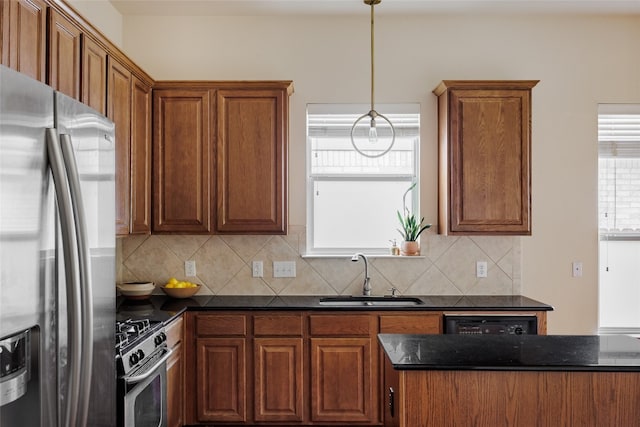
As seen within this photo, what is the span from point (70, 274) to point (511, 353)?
5.08 ft

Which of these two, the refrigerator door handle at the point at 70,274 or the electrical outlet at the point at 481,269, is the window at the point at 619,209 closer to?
the electrical outlet at the point at 481,269

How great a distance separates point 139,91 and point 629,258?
12.4 ft

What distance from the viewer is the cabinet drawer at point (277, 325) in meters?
3.31

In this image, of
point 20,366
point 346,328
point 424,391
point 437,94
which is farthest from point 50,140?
point 437,94

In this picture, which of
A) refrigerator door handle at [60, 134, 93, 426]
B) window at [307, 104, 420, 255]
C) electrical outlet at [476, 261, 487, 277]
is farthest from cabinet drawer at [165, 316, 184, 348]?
electrical outlet at [476, 261, 487, 277]

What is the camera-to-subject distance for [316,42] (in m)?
3.87

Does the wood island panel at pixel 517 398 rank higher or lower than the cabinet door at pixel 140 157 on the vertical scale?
lower

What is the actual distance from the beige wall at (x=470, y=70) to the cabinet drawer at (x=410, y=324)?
0.58 m

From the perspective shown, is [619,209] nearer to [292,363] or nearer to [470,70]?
[470,70]

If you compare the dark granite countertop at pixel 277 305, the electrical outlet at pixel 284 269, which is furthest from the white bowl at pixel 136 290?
the electrical outlet at pixel 284 269

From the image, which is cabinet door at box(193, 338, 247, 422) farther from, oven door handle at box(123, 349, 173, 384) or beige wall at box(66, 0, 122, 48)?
beige wall at box(66, 0, 122, 48)

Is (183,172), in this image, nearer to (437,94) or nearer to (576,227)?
(437,94)

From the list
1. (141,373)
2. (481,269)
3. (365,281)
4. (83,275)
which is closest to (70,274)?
(83,275)

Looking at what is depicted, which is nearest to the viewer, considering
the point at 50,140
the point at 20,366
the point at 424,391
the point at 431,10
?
the point at 20,366
